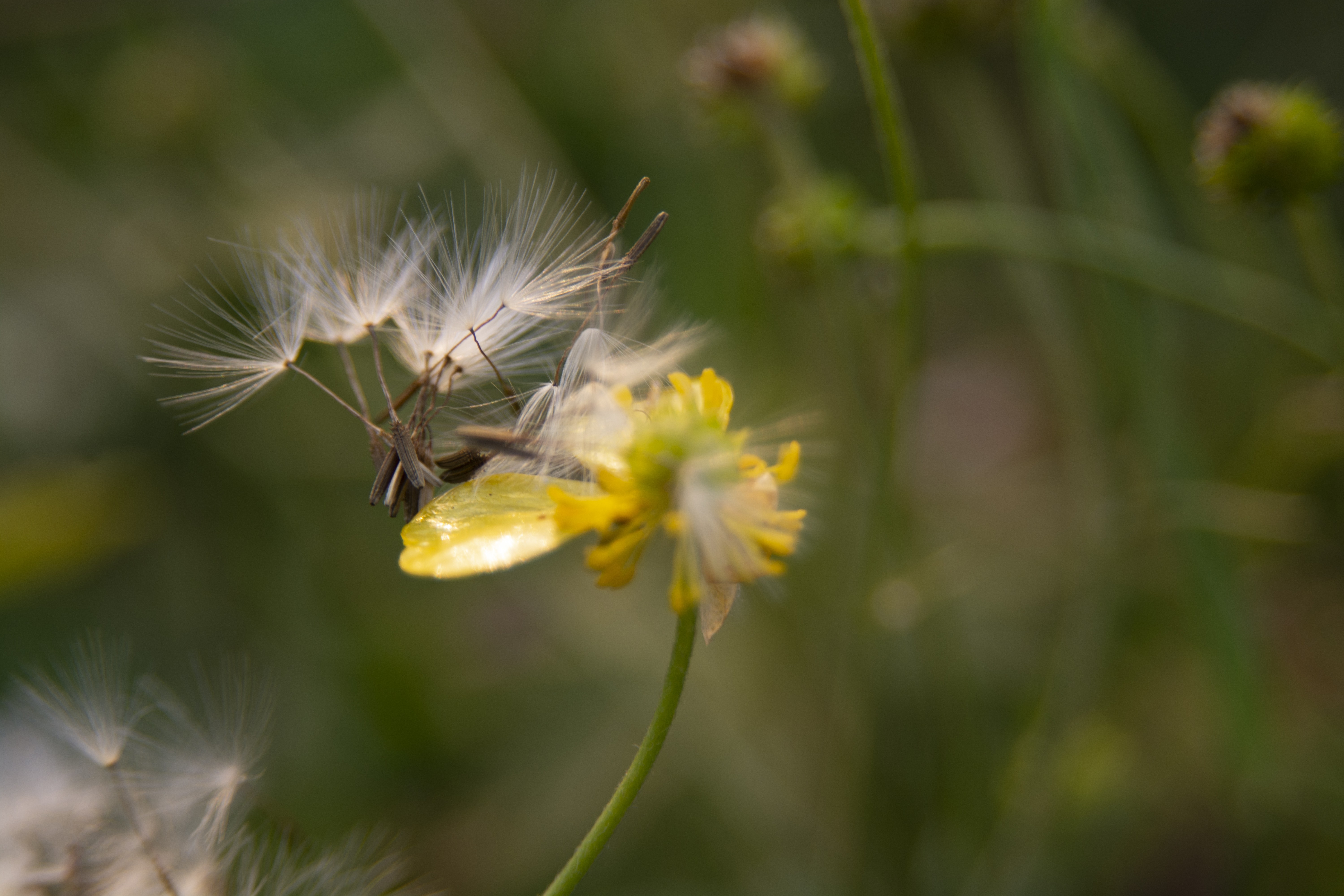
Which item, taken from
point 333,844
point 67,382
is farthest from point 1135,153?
point 67,382

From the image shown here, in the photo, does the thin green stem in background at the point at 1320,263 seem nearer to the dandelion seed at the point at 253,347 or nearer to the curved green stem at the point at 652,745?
the curved green stem at the point at 652,745

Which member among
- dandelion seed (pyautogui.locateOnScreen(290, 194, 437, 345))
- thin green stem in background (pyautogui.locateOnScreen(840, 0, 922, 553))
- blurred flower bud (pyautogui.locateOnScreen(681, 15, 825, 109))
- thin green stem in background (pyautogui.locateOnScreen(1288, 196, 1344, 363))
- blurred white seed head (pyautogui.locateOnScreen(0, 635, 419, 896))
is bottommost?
blurred white seed head (pyautogui.locateOnScreen(0, 635, 419, 896))

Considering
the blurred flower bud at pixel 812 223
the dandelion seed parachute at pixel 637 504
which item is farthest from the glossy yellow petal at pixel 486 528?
the blurred flower bud at pixel 812 223

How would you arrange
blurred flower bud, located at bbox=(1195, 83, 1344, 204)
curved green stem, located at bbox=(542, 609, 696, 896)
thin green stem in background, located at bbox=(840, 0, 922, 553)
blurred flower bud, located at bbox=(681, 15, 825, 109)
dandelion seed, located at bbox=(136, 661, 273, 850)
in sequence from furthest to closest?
1. blurred flower bud, located at bbox=(681, 15, 825, 109)
2. blurred flower bud, located at bbox=(1195, 83, 1344, 204)
3. dandelion seed, located at bbox=(136, 661, 273, 850)
4. thin green stem in background, located at bbox=(840, 0, 922, 553)
5. curved green stem, located at bbox=(542, 609, 696, 896)

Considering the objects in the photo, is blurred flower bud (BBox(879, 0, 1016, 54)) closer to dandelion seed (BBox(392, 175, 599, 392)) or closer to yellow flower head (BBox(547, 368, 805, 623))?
dandelion seed (BBox(392, 175, 599, 392))

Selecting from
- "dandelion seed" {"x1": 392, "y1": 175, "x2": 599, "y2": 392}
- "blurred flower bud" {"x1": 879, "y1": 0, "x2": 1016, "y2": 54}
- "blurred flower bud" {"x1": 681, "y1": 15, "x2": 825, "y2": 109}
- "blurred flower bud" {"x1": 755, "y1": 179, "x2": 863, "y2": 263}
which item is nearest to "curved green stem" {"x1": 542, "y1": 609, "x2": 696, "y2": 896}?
"dandelion seed" {"x1": 392, "y1": 175, "x2": 599, "y2": 392}

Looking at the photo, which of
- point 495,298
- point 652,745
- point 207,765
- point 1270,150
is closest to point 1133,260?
point 1270,150

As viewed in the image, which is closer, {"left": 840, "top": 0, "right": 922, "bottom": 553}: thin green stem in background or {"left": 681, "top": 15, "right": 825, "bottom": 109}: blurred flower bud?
{"left": 840, "top": 0, "right": 922, "bottom": 553}: thin green stem in background
